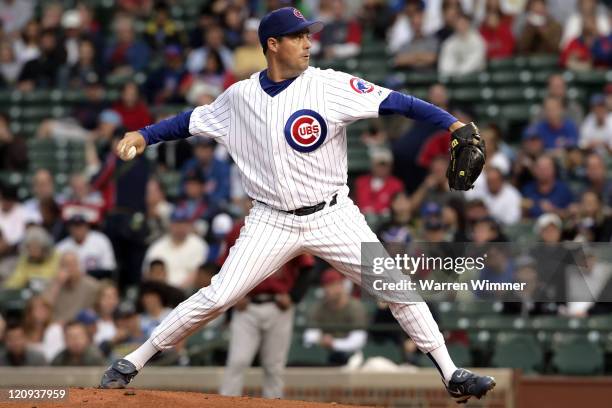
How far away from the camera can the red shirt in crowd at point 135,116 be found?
44.1 ft

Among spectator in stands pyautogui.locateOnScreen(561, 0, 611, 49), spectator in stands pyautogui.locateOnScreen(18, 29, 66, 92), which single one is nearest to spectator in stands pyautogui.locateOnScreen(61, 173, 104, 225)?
spectator in stands pyautogui.locateOnScreen(18, 29, 66, 92)

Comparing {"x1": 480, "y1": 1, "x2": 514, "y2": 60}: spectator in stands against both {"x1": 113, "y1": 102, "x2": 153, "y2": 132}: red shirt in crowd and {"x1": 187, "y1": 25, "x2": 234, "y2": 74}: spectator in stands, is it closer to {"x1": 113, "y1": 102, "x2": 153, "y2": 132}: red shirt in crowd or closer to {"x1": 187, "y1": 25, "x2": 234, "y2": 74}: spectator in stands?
{"x1": 187, "y1": 25, "x2": 234, "y2": 74}: spectator in stands

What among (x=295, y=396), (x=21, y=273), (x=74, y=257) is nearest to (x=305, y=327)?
(x=295, y=396)

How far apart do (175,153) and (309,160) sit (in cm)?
694

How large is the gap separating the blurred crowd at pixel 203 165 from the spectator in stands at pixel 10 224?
0.02m

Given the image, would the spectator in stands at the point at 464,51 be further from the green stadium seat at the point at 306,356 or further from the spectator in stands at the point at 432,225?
the green stadium seat at the point at 306,356

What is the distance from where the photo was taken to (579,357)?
9.63m

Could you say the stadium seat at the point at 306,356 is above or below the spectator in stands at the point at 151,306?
below

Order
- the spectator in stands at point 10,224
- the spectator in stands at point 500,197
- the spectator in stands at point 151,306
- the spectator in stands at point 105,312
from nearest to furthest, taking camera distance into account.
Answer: the spectator in stands at point 151,306 < the spectator in stands at point 105,312 < the spectator in stands at point 500,197 < the spectator in stands at point 10,224

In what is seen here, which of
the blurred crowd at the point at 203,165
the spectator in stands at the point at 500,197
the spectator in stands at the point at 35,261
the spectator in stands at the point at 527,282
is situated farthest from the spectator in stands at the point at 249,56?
the spectator in stands at the point at 527,282

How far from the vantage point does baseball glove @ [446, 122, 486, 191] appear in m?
6.23

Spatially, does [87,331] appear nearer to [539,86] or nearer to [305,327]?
[305,327]

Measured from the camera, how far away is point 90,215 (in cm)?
1219

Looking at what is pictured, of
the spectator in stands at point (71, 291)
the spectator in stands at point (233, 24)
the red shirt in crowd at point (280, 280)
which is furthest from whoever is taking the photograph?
the spectator in stands at point (233, 24)
